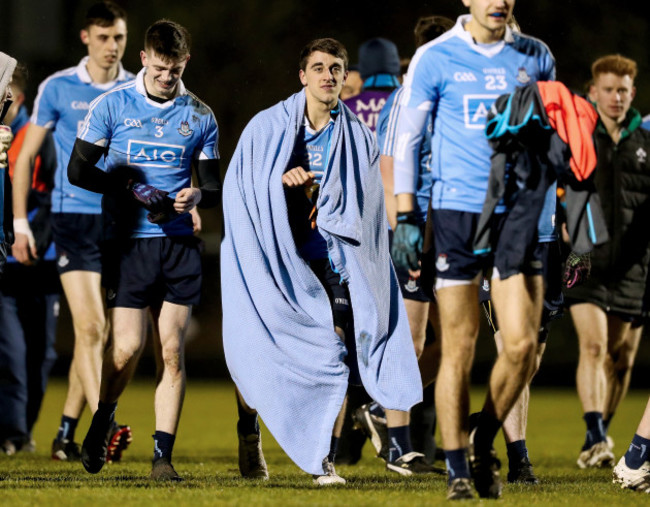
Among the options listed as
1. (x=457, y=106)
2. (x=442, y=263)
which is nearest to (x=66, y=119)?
(x=457, y=106)

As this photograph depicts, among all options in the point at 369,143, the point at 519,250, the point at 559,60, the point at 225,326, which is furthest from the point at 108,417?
the point at 559,60

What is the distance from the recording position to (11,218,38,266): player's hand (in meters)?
9.64

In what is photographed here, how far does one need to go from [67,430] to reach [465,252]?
13.1ft

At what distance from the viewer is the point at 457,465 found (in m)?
6.45

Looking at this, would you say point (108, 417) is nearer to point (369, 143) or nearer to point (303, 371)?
point (303, 371)

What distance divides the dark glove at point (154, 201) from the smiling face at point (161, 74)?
0.55 meters

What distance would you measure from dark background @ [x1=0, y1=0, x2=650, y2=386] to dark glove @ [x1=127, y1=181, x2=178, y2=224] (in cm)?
1254

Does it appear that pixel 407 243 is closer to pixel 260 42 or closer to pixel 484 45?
pixel 484 45

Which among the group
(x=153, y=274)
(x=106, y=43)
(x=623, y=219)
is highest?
(x=106, y=43)

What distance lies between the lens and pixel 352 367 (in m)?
7.77

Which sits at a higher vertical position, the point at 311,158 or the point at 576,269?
the point at 311,158

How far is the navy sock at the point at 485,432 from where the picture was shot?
21.6ft

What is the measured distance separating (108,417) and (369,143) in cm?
219

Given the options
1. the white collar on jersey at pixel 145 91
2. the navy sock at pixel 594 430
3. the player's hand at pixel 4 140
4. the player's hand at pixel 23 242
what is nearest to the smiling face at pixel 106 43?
the player's hand at pixel 23 242
